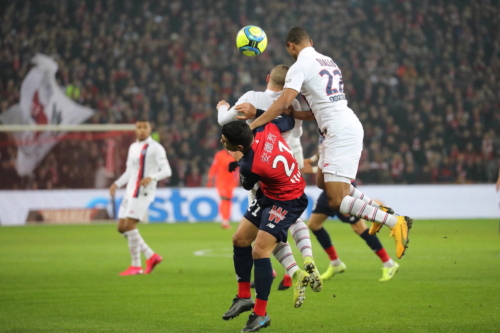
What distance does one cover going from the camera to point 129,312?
7.17 meters

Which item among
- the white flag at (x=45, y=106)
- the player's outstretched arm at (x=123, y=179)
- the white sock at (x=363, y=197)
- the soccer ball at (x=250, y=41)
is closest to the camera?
the white sock at (x=363, y=197)

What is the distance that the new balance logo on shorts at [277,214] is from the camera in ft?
20.8

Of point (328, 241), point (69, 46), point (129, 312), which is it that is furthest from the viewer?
point (69, 46)

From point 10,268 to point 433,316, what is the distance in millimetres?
7079

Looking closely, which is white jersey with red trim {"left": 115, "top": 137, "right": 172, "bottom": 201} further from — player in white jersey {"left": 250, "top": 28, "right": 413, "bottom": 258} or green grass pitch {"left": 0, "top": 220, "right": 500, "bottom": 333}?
player in white jersey {"left": 250, "top": 28, "right": 413, "bottom": 258}

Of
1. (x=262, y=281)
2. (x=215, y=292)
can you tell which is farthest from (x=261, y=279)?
(x=215, y=292)

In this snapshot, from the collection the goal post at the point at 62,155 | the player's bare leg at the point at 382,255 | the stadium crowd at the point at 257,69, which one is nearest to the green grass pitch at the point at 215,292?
the player's bare leg at the point at 382,255

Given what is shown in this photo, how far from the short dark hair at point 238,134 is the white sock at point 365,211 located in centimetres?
146

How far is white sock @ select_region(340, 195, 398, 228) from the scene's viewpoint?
6898mm

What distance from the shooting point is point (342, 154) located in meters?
7.18

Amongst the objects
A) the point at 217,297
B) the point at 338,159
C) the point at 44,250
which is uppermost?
the point at 338,159

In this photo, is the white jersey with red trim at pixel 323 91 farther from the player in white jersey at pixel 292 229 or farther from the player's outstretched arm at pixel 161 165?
the player's outstretched arm at pixel 161 165

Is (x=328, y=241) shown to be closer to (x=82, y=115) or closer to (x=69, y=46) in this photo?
(x=82, y=115)

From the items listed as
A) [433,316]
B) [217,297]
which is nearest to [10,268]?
[217,297]
